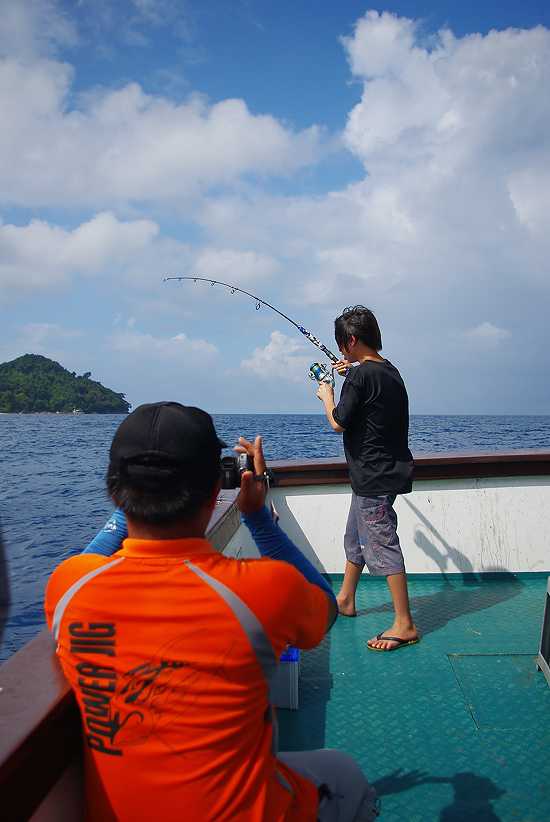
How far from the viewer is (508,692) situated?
2.32 m

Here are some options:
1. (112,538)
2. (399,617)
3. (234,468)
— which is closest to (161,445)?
(234,468)

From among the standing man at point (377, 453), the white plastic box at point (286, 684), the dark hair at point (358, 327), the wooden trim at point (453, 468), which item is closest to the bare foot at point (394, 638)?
the standing man at point (377, 453)

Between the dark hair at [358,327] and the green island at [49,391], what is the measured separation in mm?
87297

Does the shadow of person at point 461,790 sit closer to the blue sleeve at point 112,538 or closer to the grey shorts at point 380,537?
the grey shorts at point 380,537

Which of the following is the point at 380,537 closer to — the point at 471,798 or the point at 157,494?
the point at 471,798

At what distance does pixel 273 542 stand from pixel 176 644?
1.16 ft

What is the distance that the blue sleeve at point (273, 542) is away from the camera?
1.17 m

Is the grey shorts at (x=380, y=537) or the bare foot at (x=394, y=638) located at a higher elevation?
the grey shorts at (x=380, y=537)

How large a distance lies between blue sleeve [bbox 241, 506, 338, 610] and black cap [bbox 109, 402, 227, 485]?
22cm

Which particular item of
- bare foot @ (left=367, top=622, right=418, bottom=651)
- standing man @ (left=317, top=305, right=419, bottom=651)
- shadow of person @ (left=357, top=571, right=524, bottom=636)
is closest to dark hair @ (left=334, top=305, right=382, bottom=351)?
standing man @ (left=317, top=305, right=419, bottom=651)

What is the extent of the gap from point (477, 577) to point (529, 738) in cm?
177

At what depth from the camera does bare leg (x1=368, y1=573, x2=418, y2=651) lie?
2.72 metres

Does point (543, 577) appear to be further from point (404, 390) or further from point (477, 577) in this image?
point (404, 390)

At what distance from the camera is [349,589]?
10.1 feet
